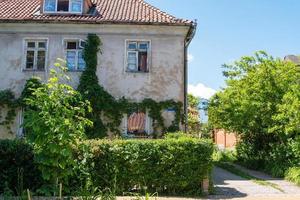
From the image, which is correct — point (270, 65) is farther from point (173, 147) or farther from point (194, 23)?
point (173, 147)

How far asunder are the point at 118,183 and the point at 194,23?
9.78 m

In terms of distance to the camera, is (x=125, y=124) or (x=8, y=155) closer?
(x=8, y=155)

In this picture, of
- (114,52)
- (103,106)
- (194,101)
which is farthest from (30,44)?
(194,101)

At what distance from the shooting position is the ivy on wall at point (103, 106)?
20.0 metres

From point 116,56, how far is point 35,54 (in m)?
4.10

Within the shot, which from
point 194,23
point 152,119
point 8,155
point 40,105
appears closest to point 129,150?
point 8,155

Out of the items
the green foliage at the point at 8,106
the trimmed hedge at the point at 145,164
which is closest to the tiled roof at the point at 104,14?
the green foliage at the point at 8,106

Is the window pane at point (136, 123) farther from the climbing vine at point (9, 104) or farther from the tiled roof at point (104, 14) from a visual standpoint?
the climbing vine at point (9, 104)

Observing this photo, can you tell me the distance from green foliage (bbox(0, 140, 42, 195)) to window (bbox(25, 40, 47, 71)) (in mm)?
7914

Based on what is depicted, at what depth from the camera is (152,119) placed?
20.3 meters

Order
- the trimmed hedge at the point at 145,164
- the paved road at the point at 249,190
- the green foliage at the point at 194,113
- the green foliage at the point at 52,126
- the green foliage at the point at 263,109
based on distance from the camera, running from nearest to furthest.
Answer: the green foliage at the point at 52,126 < the trimmed hedge at the point at 145,164 < the paved road at the point at 249,190 < the green foliage at the point at 263,109 < the green foliage at the point at 194,113

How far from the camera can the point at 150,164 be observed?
14.0 metres

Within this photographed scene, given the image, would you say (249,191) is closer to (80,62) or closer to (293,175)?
(293,175)

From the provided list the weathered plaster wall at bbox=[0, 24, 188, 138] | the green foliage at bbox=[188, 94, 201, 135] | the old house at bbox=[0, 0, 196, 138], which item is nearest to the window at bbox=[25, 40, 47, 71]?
the old house at bbox=[0, 0, 196, 138]
